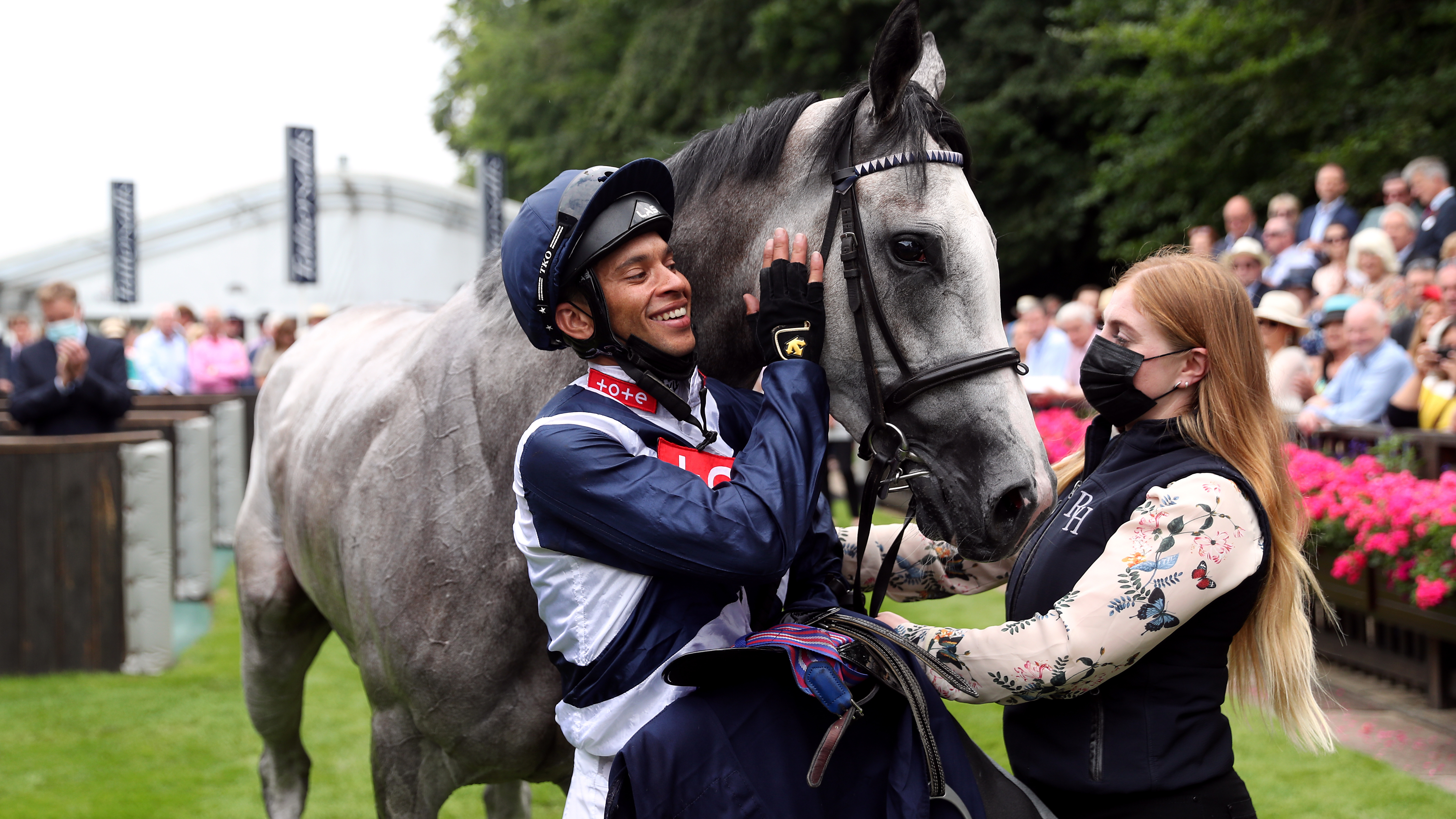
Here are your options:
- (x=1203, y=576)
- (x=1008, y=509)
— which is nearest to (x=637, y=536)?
(x=1008, y=509)

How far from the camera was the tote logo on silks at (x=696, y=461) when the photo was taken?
1.92 m

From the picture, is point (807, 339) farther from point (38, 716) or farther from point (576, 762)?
point (38, 716)

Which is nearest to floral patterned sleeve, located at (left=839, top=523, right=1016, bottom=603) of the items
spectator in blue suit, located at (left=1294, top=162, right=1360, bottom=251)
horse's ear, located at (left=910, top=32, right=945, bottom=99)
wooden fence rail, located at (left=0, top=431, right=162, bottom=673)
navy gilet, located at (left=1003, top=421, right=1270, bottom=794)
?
navy gilet, located at (left=1003, top=421, right=1270, bottom=794)

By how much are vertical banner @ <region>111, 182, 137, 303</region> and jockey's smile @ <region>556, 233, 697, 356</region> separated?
19950 millimetres

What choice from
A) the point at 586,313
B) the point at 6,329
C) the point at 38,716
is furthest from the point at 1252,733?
the point at 6,329

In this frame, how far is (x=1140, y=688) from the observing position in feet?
6.72

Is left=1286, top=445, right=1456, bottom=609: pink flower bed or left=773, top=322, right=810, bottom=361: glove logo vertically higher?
left=773, top=322, right=810, bottom=361: glove logo

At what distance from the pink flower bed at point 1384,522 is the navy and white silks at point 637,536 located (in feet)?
10.3

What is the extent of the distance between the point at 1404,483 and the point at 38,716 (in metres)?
7.28

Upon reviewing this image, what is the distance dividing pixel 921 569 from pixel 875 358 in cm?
62

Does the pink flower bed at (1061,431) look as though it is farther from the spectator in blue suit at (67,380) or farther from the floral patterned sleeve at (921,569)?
the spectator in blue suit at (67,380)

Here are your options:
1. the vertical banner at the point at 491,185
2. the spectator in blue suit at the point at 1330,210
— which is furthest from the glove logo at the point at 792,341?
the vertical banner at the point at 491,185

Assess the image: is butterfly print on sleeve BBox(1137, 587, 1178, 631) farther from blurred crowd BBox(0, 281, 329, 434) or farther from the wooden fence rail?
the wooden fence rail

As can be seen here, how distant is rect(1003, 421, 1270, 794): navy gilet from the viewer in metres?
2.01
